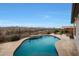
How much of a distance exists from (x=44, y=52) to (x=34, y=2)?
584mm

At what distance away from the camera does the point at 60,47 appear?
271cm

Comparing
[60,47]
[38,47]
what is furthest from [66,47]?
[38,47]

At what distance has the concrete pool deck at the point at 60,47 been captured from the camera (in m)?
2.67

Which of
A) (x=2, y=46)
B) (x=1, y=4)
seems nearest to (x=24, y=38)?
(x=2, y=46)

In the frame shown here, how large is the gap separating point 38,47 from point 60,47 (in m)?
0.25

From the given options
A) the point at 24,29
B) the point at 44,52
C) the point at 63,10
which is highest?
the point at 63,10

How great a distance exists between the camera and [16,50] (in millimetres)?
2693

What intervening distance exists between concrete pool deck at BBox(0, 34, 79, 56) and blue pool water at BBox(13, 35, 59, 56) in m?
0.04

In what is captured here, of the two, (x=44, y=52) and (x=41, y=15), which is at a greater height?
(x=41, y=15)

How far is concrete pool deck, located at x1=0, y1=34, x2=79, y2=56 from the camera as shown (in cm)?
267

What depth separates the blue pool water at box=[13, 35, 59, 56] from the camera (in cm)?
268

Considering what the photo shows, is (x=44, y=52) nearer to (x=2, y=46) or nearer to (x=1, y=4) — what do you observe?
(x=2, y=46)

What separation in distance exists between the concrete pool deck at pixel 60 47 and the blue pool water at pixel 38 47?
44 mm

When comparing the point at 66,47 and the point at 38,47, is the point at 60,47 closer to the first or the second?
the point at 66,47
